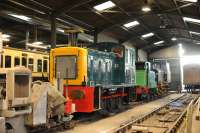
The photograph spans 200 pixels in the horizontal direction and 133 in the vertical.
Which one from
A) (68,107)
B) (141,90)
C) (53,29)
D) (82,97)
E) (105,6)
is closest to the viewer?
(68,107)

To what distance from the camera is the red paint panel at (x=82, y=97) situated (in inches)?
476

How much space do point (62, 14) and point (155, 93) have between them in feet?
41.4

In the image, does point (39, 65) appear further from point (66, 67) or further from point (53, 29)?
point (66, 67)

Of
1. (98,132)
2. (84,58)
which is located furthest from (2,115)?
(84,58)

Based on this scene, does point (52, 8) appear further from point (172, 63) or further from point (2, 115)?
point (172, 63)

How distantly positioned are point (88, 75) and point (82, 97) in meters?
1.11

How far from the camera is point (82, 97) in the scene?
12.1m

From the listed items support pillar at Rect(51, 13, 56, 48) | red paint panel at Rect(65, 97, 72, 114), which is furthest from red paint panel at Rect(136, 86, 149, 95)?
red paint panel at Rect(65, 97, 72, 114)

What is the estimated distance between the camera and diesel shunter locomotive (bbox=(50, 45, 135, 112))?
12242mm

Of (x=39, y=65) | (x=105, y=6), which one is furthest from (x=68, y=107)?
(x=105, y=6)

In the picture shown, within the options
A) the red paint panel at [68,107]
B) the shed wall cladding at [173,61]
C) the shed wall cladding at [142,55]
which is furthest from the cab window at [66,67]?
the shed wall cladding at [173,61]

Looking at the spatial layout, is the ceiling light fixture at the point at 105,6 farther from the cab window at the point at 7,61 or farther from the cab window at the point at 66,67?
the cab window at the point at 66,67

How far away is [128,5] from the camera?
20594 millimetres

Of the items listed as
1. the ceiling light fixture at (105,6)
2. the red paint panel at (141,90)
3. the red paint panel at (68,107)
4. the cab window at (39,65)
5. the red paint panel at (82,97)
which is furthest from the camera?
the red paint panel at (141,90)
